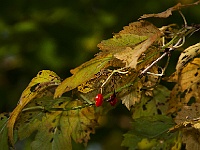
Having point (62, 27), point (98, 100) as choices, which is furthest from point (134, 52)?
point (62, 27)

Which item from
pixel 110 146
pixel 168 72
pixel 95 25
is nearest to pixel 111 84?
pixel 168 72

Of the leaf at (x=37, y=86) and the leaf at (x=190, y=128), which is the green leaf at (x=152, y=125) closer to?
the leaf at (x=190, y=128)

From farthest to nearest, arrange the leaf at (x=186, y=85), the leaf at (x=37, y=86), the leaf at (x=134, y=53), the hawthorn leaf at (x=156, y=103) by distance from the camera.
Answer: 1. the hawthorn leaf at (x=156, y=103)
2. the leaf at (x=186, y=85)
3. the leaf at (x=37, y=86)
4. the leaf at (x=134, y=53)

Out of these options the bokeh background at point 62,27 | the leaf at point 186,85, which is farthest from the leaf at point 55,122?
the bokeh background at point 62,27

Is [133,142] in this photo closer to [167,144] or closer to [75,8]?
[167,144]

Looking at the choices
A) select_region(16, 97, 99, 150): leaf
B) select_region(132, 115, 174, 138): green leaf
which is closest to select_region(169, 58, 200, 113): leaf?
select_region(132, 115, 174, 138): green leaf

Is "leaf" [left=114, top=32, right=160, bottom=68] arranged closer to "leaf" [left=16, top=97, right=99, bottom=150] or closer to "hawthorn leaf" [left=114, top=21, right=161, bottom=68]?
"hawthorn leaf" [left=114, top=21, right=161, bottom=68]
